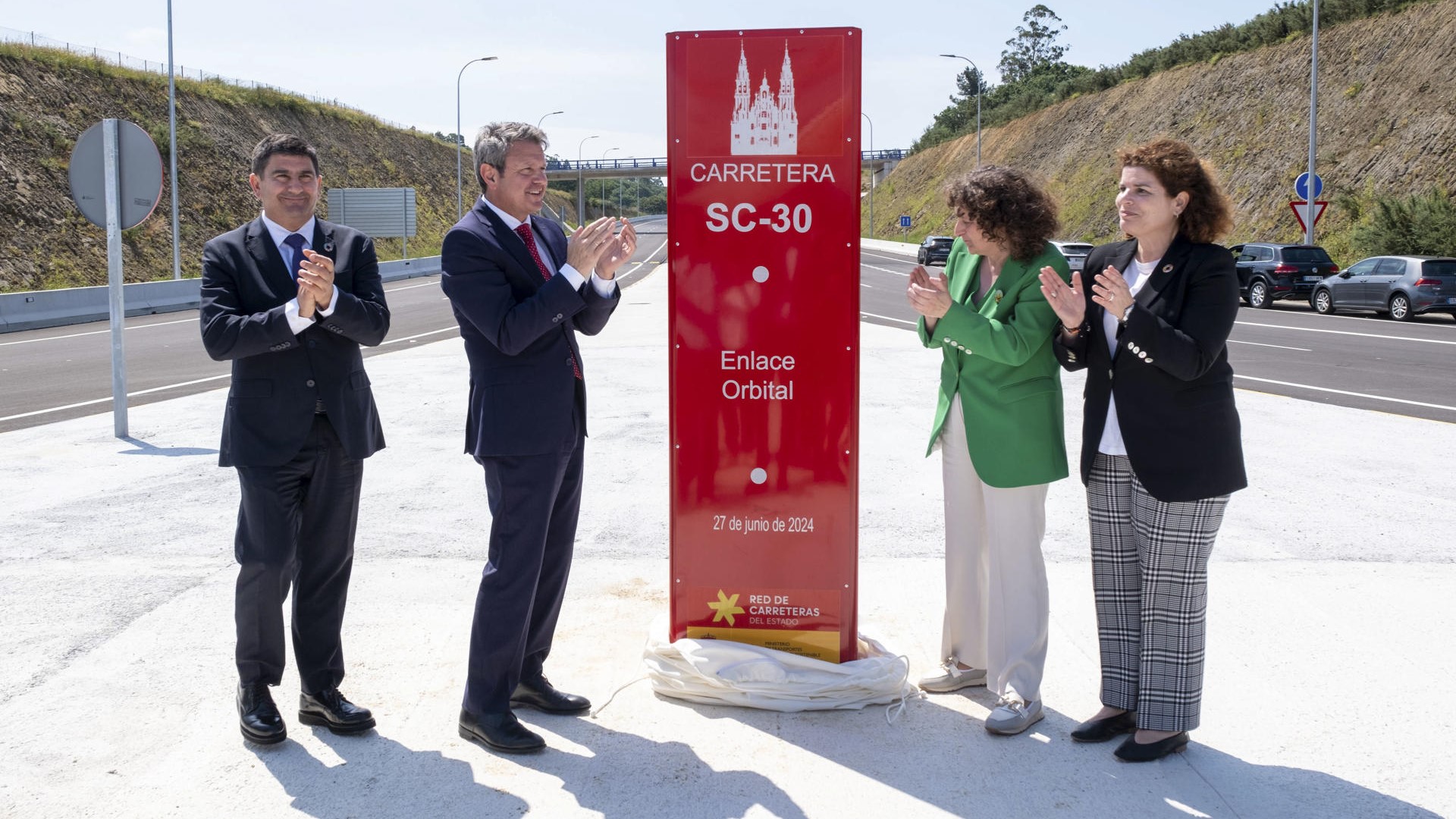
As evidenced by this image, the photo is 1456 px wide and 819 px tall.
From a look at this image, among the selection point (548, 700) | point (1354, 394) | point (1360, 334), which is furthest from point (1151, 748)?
point (1360, 334)

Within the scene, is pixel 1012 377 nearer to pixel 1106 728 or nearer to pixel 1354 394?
pixel 1106 728

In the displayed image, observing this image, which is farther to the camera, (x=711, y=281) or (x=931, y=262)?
(x=931, y=262)

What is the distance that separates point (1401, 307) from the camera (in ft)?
76.9

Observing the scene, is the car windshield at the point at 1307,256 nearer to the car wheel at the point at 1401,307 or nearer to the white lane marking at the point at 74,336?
the car wheel at the point at 1401,307

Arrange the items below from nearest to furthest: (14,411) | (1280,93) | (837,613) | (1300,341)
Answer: (837,613) < (14,411) < (1300,341) < (1280,93)

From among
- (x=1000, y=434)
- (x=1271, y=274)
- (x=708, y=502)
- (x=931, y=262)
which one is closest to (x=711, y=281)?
(x=708, y=502)

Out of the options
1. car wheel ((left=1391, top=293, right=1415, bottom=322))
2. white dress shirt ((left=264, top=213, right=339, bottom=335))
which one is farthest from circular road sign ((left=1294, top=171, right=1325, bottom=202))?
white dress shirt ((left=264, top=213, right=339, bottom=335))

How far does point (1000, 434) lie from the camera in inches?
149

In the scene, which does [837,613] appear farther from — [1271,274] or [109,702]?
[1271,274]

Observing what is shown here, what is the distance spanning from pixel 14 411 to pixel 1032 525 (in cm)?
1092

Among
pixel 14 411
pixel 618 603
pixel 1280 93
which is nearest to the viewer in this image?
pixel 618 603

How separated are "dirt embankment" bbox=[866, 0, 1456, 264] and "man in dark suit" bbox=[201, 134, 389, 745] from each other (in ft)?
71.4

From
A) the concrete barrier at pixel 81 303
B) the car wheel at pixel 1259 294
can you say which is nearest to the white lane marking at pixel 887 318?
the car wheel at pixel 1259 294

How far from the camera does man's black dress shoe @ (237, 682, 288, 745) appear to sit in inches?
142
